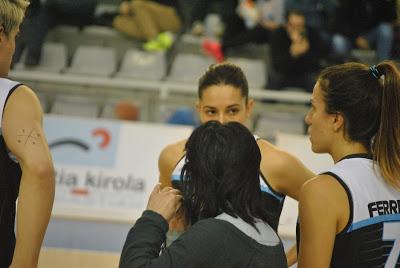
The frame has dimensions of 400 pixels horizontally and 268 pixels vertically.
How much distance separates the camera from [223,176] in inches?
86.4

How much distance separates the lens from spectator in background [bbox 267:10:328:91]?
28.1 feet

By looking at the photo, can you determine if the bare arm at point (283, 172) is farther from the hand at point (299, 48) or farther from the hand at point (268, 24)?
the hand at point (268, 24)

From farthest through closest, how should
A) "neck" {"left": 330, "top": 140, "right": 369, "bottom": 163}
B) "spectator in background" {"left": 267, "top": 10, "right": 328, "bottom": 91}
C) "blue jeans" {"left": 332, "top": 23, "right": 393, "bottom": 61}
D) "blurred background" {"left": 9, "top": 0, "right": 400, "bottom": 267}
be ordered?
"blue jeans" {"left": 332, "top": 23, "right": 393, "bottom": 61}
"spectator in background" {"left": 267, "top": 10, "right": 328, "bottom": 91}
"blurred background" {"left": 9, "top": 0, "right": 400, "bottom": 267}
"neck" {"left": 330, "top": 140, "right": 369, "bottom": 163}

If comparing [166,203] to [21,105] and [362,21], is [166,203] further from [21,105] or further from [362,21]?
[362,21]

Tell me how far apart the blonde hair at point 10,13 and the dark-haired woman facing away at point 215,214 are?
76 centimetres

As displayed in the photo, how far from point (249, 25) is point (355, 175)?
22.5ft

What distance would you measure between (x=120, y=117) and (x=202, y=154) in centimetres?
553

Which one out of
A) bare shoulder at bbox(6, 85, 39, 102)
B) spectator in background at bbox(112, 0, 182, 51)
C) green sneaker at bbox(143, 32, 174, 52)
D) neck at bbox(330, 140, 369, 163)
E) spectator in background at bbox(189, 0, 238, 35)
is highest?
spectator in background at bbox(189, 0, 238, 35)

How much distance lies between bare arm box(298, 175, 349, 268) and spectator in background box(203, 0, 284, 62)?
260 inches

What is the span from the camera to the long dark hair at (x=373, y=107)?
2568 mm

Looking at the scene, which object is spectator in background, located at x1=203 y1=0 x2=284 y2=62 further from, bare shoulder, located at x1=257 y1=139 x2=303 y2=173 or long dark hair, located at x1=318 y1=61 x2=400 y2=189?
long dark hair, located at x1=318 y1=61 x2=400 y2=189

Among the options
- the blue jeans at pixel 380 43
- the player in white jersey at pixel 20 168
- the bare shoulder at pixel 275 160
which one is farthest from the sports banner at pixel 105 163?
the player in white jersey at pixel 20 168

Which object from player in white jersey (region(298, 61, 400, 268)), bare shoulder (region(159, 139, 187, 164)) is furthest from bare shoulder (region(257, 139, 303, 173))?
player in white jersey (region(298, 61, 400, 268))

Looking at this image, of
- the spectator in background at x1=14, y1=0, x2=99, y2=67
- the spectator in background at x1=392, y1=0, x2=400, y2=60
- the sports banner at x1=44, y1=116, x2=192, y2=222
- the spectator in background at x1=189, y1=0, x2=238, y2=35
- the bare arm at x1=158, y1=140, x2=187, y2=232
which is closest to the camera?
the bare arm at x1=158, y1=140, x2=187, y2=232
